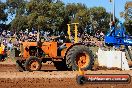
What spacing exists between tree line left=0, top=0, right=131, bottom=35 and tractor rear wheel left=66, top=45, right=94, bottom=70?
40.2 metres

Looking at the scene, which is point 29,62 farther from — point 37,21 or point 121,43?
point 37,21

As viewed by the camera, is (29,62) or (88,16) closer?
(29,62)

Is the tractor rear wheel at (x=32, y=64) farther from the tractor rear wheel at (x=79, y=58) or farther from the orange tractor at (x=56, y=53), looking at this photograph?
the tractor rear wheel at (x=79, y=58)

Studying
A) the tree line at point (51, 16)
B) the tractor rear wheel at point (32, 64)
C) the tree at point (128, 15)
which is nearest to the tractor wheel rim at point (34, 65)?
the tractor rear wheel at point (32, 64)

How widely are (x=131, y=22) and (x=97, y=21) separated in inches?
1104

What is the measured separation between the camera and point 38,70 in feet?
58.5

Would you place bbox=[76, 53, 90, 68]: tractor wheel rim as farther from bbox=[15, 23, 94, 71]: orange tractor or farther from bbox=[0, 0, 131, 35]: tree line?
bbox=[0, 0, 131, 35]: tree line

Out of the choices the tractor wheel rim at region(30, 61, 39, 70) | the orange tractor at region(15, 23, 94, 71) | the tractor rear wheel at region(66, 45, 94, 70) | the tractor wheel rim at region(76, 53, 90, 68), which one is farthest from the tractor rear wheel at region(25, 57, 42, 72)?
the tractor wheel rim at region(76, 53, 90, 68)

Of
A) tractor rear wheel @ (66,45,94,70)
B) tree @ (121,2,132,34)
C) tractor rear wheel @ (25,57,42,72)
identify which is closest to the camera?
tractor rear wheel @ (25,57,42,72)

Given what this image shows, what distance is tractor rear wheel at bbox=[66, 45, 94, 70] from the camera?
1811cm

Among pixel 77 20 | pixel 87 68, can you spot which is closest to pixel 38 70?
pixel 87 68

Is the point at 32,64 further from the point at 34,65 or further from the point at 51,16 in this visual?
the point at 51,16

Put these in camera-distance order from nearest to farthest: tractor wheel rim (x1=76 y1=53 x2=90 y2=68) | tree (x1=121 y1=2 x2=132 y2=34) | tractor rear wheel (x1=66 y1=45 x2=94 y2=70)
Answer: tractor rear wheel (x1=66 y1=45 x2=94 y2=70) → tractor wheel rim (x1=76 y1=53 x2=90 y2=68) → tree (x1=121 y1=2 x2=132 y2=34)

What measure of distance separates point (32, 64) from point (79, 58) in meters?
2.35
